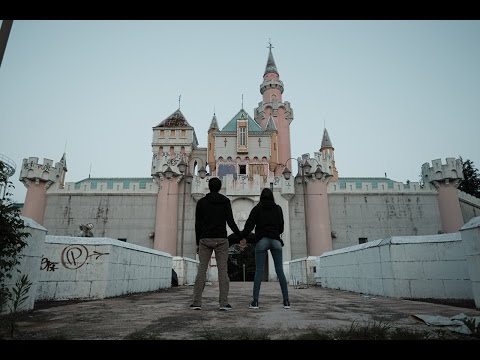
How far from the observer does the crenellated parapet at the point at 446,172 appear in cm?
2536

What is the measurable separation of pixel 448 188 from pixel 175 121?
2990 cm

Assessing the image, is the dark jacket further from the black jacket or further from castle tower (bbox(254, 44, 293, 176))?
castle tower (bbox(254, 44, 293, 176))

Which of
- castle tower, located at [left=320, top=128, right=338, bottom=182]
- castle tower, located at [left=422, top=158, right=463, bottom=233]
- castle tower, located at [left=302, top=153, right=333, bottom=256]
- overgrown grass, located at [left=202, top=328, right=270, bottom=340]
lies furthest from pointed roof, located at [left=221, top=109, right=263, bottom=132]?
overgrown grass, located at [left=202, top=328, right=270, bottom=340]

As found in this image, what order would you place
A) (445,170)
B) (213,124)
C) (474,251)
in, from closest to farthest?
1. (474,251)
2. (445,170)
3. (213,124)

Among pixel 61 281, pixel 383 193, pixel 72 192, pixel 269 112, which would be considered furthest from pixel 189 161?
pixel 61 281

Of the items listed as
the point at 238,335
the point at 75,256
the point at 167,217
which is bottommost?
the point at 238,335

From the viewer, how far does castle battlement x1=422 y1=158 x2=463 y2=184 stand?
25344mm

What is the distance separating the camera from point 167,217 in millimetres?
25062

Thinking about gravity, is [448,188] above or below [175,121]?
below

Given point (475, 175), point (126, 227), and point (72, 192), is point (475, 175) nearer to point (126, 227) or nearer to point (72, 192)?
point (126, 227)

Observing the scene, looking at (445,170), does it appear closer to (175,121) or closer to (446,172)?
(446,172)

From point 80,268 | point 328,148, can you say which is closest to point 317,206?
point 328,148
